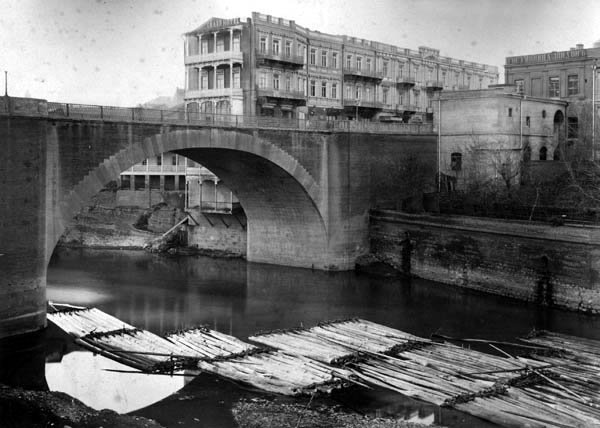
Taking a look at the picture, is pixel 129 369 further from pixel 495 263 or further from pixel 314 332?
pixel 495 263

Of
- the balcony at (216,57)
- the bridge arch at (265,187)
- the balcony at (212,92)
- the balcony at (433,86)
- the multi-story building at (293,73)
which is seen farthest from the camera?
the balcony at (433,86)

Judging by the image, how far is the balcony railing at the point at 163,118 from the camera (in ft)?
99.1

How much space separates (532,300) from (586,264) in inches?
123

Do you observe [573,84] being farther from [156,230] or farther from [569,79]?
[156,230]

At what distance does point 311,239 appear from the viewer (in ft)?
150

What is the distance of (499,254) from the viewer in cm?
3872

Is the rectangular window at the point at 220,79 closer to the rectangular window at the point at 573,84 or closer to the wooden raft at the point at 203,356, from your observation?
the wooden raft at the point at 203,356

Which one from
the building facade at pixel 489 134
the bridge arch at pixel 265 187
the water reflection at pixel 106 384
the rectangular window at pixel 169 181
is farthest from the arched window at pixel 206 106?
the water reflection at pixel 106 384

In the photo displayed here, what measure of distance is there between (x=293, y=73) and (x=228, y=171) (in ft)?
32.5

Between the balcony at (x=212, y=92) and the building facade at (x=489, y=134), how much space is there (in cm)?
1312

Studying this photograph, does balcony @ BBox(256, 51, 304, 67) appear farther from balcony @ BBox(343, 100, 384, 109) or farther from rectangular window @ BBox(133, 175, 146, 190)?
rectangular window @ BBox(133, 175, 146, 190)

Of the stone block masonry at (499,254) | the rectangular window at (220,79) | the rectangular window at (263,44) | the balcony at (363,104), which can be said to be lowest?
the stone block masonry at (499,254)

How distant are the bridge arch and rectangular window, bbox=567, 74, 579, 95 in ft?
74.0

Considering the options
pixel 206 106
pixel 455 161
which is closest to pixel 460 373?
pixel 455 161
